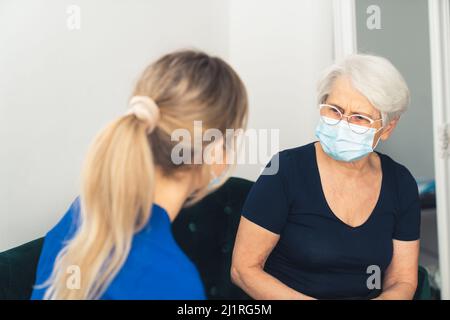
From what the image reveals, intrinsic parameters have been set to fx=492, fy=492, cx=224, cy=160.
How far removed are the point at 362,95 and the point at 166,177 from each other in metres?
0.55

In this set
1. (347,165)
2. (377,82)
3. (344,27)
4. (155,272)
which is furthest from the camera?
(344,27)

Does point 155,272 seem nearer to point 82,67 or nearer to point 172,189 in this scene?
point 172,189

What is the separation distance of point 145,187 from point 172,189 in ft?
0.31

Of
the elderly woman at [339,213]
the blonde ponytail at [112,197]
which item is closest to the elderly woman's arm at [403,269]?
the elderly woman at [339,213]

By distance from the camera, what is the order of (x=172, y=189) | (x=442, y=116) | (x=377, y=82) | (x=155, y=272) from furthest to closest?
1. (x=442, y=116)
2. (x=377, y=82)
3. (x=172, y=189)
4. (x=155, y=272)

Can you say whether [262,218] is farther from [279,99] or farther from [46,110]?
[46,110]

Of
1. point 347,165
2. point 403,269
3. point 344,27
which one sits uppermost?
point 344,27

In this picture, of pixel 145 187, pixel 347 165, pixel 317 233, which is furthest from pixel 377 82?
pixel 145 187

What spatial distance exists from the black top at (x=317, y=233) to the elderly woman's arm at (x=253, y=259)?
24 millimetres

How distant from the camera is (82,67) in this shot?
1351 mm

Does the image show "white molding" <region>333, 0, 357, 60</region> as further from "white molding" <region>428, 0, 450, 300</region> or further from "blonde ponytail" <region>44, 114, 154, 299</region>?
"blonde ponytail" <region>44, 114, 154, 299</region>

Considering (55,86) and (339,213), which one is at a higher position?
(55,86)

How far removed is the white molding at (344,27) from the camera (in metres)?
1.60

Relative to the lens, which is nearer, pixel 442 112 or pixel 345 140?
pixel 345 140
